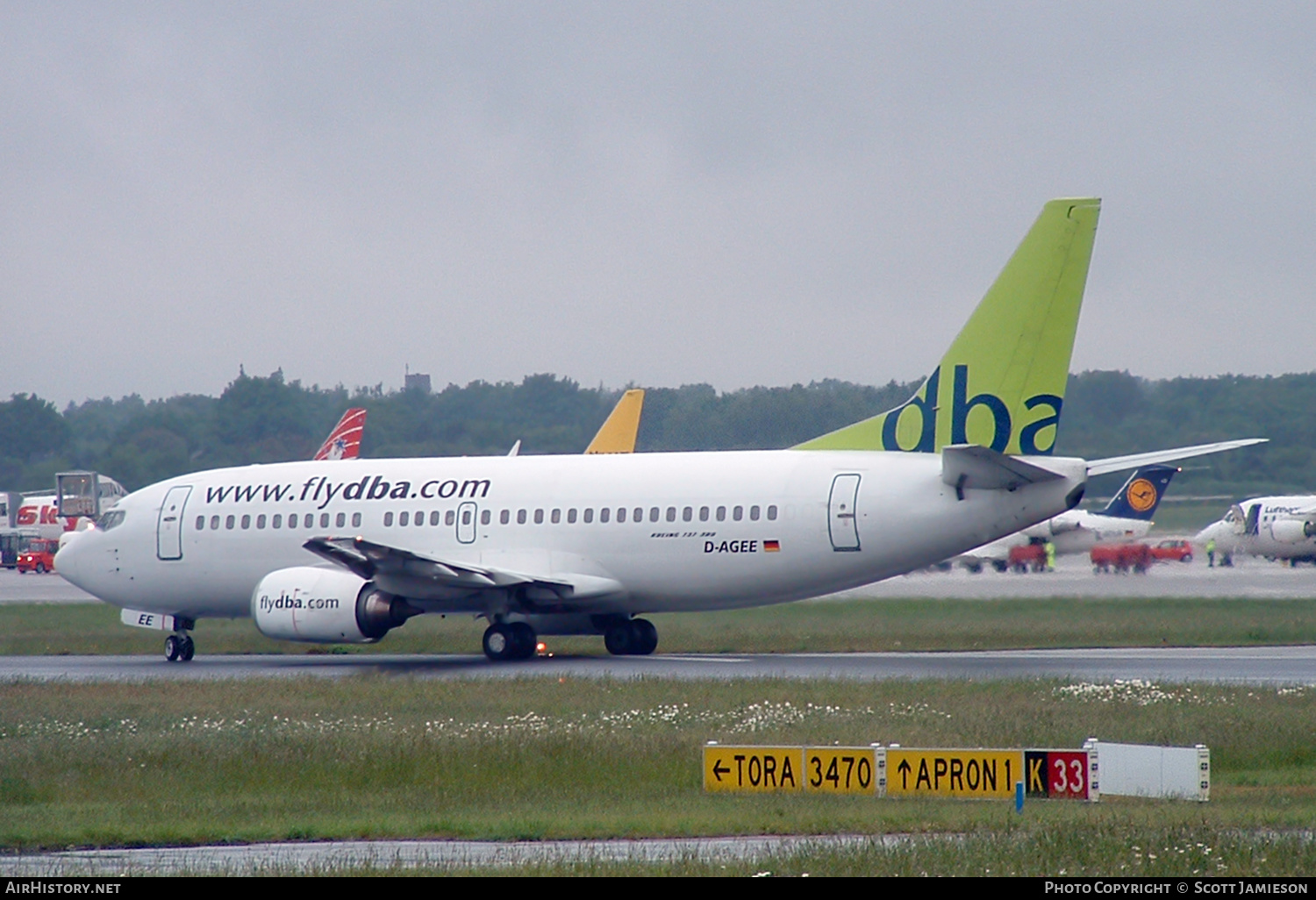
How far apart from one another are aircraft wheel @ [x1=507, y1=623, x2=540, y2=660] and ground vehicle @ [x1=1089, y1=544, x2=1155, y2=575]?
2103 centimetres

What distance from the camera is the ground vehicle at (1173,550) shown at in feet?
162

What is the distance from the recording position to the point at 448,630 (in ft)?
132

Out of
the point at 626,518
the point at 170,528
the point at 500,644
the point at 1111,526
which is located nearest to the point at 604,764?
the point at 626,518

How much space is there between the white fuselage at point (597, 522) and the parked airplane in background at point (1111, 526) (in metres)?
25.3

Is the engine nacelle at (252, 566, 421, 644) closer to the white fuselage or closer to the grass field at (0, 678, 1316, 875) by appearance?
the white fuselage

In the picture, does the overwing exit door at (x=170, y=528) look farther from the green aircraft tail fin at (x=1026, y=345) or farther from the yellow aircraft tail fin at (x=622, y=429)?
the green aircraft tail fin at (x=1026, y=345)

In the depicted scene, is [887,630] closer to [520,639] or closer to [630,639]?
[630,639]

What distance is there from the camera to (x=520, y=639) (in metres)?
30.8

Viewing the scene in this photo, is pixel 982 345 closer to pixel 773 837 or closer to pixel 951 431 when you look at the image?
pixel 951 431

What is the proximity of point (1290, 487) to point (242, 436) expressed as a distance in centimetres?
3993

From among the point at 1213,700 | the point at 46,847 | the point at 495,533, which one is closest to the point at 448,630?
the point at 495,533

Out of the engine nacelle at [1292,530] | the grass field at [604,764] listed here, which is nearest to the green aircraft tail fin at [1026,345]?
the grass field at [604,764]

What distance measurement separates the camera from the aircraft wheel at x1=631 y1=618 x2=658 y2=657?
3222 centimetres

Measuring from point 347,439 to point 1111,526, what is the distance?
26.2m
